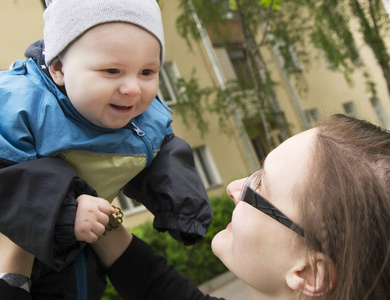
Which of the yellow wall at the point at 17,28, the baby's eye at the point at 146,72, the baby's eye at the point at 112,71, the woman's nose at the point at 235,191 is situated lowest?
the woman's nose at the point at 235,191

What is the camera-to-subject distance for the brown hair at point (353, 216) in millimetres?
1274

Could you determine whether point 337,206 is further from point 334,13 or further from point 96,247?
point 334,13

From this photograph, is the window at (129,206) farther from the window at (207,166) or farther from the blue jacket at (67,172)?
the blue jacket at (67,172)

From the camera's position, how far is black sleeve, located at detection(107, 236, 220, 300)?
1.83m

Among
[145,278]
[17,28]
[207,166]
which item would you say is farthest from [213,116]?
[145,278]

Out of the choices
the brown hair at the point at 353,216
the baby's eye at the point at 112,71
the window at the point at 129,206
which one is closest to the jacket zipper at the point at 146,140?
the baby's eye at the point at 112,71

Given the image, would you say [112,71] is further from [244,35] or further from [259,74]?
[259,74]

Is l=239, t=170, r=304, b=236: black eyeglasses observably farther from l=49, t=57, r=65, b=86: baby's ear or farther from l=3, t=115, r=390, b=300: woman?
l=49, t=57, r=65, b=86: baby's ear

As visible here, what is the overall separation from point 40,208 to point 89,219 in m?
0.14

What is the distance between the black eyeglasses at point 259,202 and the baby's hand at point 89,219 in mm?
517

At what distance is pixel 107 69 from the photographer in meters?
1.43

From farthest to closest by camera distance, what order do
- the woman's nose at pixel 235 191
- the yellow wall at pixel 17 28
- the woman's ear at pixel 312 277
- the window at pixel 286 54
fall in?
the window at pixel 286 54
the yellow wall at pixel 17 28
the woman's nose at pixel 235 191
the woman's ear at pixel 312 277

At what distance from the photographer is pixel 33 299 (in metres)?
1.48

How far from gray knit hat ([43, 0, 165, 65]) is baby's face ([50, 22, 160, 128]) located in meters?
0.02
